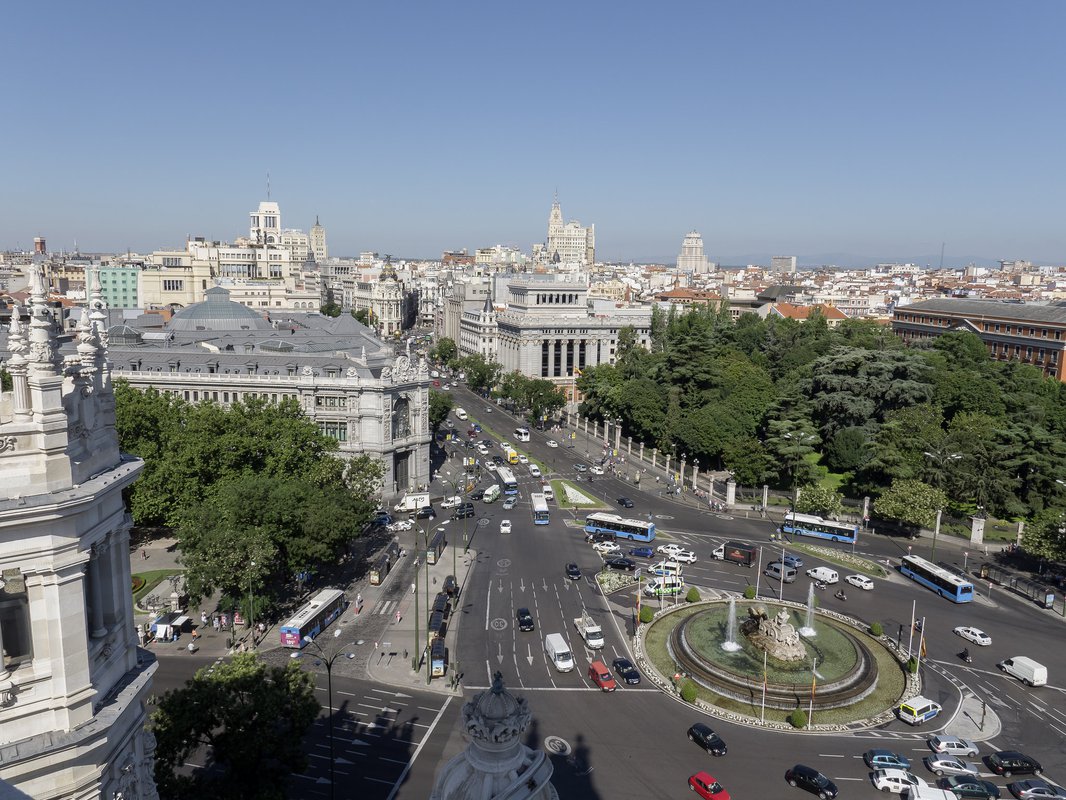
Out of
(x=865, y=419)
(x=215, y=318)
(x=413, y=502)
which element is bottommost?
(x=413, y=502)

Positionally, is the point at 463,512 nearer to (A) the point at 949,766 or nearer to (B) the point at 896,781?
(B) the point at 896,781

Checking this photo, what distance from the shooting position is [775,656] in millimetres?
43438

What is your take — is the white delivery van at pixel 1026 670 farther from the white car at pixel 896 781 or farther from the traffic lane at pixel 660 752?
the white car at pixel 896 781

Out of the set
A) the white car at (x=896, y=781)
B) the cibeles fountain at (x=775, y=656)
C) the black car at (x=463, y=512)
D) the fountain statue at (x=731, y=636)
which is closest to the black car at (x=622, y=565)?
the cibeles fountain at (x=775, y=656)

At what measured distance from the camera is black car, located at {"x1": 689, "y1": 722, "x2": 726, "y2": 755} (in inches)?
1362

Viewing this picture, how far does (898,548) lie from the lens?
207 feet

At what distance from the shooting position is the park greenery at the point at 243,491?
145 feet

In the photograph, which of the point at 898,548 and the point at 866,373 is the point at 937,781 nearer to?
the point at 898,548

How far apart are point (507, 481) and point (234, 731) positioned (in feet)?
177

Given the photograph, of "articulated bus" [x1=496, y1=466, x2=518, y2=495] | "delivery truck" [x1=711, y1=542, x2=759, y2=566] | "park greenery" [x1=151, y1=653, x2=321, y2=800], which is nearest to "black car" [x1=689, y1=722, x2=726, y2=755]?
"park greenery" [x1=151, y1=653, x2=321, y2=800]

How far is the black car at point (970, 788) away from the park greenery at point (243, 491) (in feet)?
116

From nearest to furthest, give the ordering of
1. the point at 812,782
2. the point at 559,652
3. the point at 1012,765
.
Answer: the point at 812,782
the point at 1012,765
the point at 559,652

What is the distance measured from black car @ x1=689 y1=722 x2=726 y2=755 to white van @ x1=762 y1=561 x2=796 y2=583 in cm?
2176

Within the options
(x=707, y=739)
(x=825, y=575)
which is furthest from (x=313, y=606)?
(x=825, y=575)
